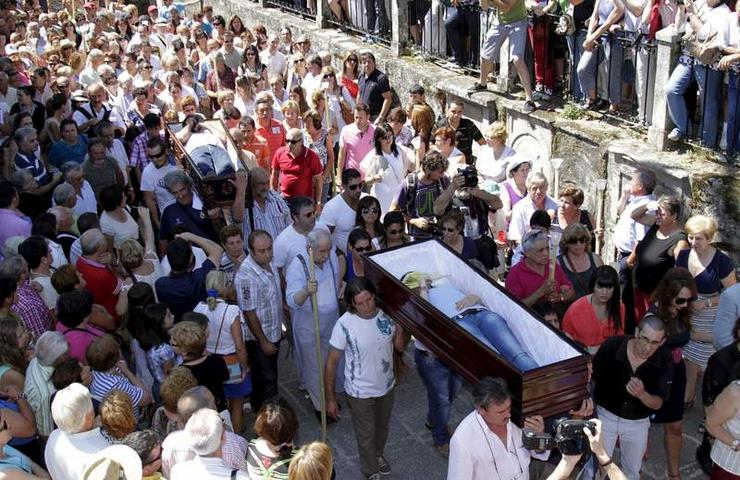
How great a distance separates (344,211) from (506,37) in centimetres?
388

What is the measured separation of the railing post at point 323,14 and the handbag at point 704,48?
26.8 feet

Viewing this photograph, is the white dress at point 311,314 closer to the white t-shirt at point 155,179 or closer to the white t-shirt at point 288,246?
the white t-shirt at point 288,246

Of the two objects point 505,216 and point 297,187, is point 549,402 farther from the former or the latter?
point 297,187

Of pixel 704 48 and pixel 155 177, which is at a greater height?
pixel 704 48

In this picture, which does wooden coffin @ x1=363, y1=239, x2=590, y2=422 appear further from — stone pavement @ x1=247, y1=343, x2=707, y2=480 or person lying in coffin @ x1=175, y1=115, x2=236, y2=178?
person lying in coffin @ x1=175, y1=115, x2=236, y2=178

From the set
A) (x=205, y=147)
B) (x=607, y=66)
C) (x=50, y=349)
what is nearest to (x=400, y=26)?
(x=607, y=66)

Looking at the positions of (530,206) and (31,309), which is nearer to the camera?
(31,309)

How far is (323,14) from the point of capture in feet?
49.0

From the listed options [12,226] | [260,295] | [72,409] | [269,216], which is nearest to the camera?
[72,409]

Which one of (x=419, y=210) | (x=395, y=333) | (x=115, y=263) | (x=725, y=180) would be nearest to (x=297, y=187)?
(x=419, y=210)

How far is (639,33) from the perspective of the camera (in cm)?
847

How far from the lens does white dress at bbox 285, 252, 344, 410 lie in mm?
6305

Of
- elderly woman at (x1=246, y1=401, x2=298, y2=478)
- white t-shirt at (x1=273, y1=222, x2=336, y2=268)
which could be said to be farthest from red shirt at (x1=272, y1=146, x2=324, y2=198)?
elderly woman at (x1=246, y1=401, x2=298, y2=478)

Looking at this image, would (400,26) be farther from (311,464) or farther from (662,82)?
(311,464)
